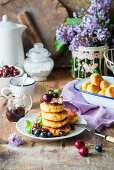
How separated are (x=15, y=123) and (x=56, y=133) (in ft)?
1.02

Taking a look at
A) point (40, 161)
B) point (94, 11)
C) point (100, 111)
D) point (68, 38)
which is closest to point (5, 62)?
point (68, 38)

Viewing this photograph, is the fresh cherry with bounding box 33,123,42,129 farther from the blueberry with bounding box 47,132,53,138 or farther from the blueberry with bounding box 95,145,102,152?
the blueberry with bounding box 95,145,102,152

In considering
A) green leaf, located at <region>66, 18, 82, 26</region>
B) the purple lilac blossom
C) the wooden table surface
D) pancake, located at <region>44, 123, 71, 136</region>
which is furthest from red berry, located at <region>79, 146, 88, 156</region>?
green leaf, located at <region>66, 18, 82, 26</region>

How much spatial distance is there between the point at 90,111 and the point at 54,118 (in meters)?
0.36

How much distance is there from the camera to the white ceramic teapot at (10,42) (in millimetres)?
2127

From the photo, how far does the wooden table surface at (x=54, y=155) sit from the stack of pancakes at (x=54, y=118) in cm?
7

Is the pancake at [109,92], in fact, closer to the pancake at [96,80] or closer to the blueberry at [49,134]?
the pancake at [96,80]

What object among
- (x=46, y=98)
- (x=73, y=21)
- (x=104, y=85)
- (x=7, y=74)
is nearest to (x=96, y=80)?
(x=104, y=85)

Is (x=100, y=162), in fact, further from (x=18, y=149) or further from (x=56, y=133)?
(x=18, y=149)

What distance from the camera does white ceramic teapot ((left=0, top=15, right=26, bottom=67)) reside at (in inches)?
83.7

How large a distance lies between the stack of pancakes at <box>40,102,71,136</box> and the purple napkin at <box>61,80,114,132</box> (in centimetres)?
21

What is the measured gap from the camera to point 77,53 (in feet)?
6.93

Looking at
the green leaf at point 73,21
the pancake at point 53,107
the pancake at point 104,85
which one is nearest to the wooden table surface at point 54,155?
the pancake at point 53,107

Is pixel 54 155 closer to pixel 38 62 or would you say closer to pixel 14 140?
pixel 14 140
